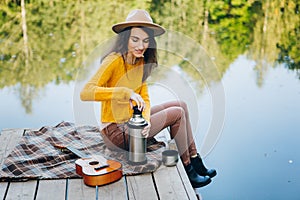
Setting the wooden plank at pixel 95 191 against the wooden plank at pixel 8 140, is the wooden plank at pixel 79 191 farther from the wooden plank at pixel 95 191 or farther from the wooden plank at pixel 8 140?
the wooden plank at pixel 8 140

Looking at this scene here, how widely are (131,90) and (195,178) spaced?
525mm

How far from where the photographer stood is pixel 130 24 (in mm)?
2271

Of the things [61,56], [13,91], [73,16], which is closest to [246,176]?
[13,91]

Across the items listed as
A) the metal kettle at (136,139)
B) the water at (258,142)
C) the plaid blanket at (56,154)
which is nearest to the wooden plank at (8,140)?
the plaid blanket at (56,154)

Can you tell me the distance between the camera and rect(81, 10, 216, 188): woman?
2207 mm

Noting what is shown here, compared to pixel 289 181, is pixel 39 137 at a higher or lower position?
higher

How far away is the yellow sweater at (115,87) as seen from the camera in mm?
2189

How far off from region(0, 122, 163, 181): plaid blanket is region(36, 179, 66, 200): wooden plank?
0.03 metres

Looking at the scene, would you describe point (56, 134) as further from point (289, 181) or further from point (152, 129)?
point (289, 181)

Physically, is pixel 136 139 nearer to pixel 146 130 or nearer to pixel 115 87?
pixel 146 130

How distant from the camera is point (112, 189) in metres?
2.00

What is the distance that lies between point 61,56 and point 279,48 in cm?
220

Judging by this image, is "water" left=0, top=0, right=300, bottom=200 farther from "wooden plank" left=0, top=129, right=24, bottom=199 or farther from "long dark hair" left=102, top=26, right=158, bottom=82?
"long dark hair" left=102, top=26, right=158, bottom=82

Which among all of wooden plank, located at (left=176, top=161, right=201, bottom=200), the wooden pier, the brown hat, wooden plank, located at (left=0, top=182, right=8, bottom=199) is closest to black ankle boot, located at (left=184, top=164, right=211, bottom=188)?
wooden plank, located at (left=176, top=161, right=201, bottom=200)
